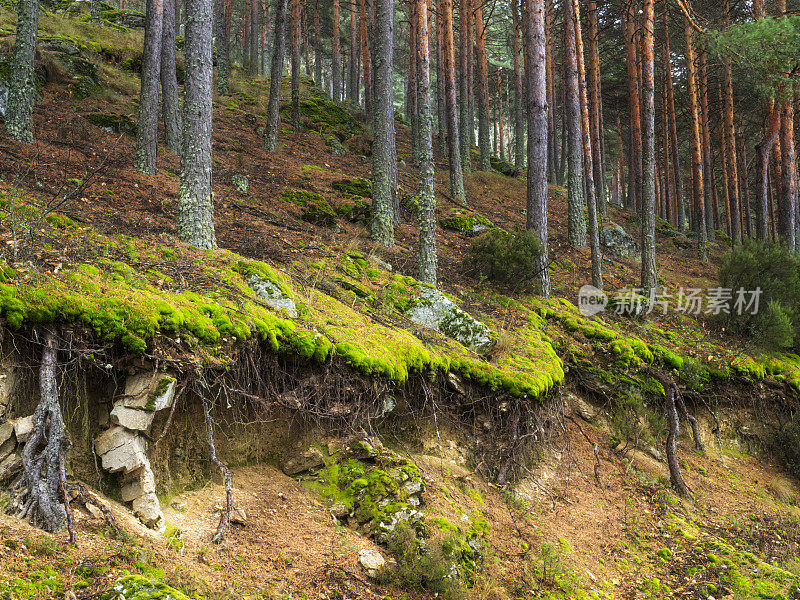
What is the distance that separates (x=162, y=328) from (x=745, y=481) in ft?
32.1

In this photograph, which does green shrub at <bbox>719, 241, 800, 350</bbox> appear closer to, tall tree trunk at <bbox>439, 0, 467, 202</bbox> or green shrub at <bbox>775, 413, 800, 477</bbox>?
green shrub at <bbox>775, 413, 800, 477</bbox>

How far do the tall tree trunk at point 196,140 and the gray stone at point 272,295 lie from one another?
1355 millimetres

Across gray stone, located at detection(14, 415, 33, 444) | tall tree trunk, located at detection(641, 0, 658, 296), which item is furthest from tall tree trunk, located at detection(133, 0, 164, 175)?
tall tree trunk, located at detection(641, 0, 658, 296)

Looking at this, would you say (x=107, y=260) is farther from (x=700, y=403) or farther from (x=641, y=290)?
(x=641, y=290)

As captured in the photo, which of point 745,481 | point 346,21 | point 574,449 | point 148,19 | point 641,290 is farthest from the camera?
point 346,21

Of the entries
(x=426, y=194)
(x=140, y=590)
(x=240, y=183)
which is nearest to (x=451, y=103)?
(x=240, y=183)

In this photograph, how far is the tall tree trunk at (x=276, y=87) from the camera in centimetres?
1563

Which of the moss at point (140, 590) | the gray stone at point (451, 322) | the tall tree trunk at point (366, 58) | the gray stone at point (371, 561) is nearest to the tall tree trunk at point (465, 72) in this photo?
the tall tree trunk at point (366, 58)

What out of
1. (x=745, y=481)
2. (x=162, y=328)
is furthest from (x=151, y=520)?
(x=745, y=481)

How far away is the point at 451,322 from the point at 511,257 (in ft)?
9.74

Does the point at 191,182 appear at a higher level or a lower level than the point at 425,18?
lower

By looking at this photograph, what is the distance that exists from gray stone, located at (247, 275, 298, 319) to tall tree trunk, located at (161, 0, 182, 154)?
8.89 metres

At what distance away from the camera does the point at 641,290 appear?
1277cm

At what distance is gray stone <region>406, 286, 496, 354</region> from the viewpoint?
24.5ft
